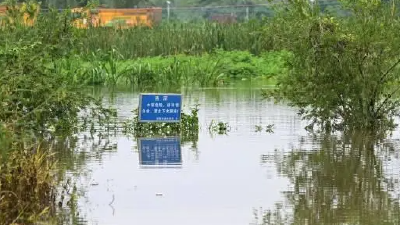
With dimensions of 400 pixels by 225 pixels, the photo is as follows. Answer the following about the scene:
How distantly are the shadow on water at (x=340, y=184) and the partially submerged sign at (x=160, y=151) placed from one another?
4.25 ft

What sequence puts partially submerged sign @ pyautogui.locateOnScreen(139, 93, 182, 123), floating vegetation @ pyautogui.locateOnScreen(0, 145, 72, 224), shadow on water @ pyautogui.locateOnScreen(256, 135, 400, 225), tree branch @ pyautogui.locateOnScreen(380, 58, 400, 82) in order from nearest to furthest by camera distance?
floating vegetation @ pyautogui.locateOnScreen(0, 145, 72, 224)
shadow on water @ pyautogui.locateOnScreen(256, 135, 400, 225)
tree branch @ pyautogui.locateOnScreen(380, 58, 400, 82)
partially submerged sign @ pyautogui.locateOnScreen(139, 93, 182, 123)

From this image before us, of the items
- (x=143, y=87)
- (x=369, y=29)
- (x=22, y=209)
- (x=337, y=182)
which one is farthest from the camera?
(x=143, y=87)

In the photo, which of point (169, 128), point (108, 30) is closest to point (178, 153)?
point (169, 128)

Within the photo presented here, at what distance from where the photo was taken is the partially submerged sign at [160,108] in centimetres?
1709

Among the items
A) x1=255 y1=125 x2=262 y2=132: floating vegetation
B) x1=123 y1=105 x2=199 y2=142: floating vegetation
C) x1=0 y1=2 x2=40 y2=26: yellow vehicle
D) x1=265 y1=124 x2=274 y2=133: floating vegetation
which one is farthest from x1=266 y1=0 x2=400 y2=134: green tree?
x1=0 y1=2 x2=40 y2=26: yellow vehicle

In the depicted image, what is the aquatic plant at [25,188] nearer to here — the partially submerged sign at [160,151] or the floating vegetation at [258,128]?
the partially submerged sign at [160,151]

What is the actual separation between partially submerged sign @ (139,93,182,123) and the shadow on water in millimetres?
2339

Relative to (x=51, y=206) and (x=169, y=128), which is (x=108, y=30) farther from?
(x=51, y=206)

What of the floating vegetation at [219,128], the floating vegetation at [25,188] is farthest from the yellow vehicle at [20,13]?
the floating vegetation at [25,188]

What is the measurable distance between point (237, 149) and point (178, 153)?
0.94m

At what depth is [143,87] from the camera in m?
28.3

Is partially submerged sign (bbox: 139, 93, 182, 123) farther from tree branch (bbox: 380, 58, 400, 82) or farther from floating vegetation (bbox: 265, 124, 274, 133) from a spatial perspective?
tree branch (bbox: 380, 58, 400, 82)

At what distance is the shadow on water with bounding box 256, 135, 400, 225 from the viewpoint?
396 inches

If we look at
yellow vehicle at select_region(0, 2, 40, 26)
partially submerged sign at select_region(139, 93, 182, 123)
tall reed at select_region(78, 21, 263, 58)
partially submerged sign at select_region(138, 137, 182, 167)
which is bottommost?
partially submerged sign at select_region(138, 137, 182, 167)
